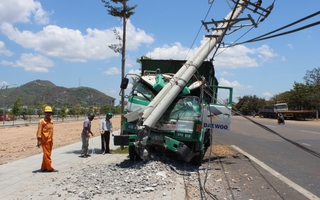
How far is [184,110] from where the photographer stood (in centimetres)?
927

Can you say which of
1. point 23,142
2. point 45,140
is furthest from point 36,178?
point 23,142

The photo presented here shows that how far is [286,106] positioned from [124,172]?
182 ft

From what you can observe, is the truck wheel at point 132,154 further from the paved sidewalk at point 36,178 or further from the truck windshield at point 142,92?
the truck windshield at point 142,92

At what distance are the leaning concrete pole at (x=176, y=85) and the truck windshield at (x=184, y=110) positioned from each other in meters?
0.43

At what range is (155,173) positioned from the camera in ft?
25.3

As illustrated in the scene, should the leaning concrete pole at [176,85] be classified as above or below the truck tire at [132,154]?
above

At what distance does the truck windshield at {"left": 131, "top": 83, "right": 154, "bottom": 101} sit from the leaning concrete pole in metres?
0.86

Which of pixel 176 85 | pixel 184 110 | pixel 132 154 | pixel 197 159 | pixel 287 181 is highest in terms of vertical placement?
pixel 176 85

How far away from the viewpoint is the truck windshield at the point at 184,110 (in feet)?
30.0

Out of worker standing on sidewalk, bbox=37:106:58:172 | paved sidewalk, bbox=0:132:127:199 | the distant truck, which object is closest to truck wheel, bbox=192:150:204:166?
paved sidewalk, bbox=0:132:127:199

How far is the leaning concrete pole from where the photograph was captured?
860cm

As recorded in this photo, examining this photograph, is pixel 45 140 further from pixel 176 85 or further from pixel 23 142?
pixel 23 142

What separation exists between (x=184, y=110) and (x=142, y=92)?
158 centimetres

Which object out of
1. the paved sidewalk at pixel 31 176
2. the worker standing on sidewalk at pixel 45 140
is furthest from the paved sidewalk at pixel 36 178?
the worker standing on sidewalk at pixel 45 140
